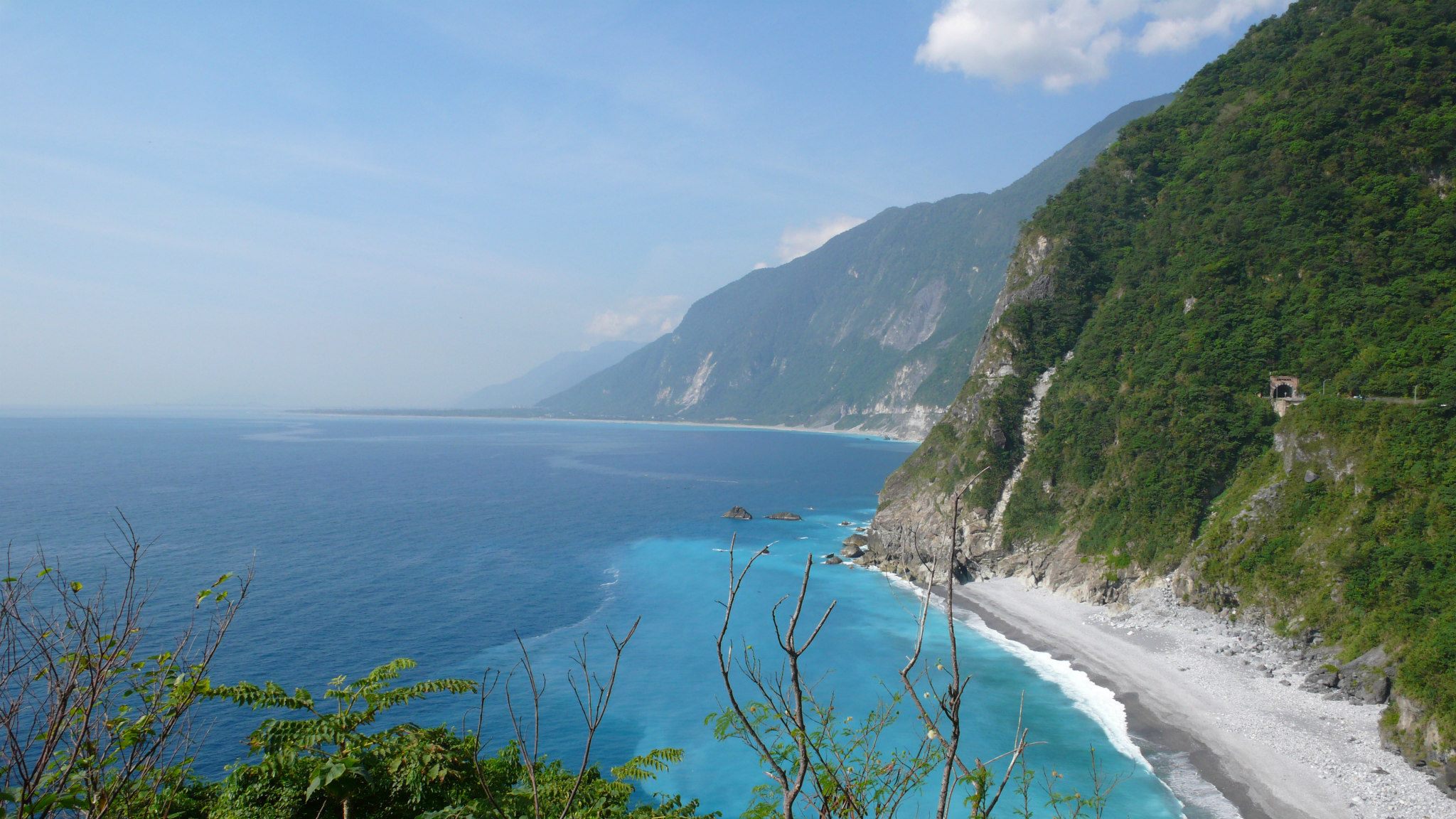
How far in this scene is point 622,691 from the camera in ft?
113

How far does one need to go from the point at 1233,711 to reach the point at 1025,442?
2753cm

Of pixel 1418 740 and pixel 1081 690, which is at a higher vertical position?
pixel 1418 740

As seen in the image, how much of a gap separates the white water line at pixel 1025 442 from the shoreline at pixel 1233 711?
860cm

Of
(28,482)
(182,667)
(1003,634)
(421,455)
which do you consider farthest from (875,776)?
(421,455)

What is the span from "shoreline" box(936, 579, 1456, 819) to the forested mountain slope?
153 centimetres

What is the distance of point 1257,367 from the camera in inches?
1665

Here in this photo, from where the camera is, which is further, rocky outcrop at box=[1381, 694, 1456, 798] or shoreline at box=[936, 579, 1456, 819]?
shoreline at box=[936, 579, 1456, 819]

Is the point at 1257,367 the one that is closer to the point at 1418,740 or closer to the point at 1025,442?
the point at 1025,442

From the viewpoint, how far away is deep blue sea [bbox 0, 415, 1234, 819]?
29.5 meters

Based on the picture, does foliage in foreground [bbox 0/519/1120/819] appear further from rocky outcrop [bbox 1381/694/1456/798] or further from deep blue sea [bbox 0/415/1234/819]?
rocky outcrop [bbox 1381/694/1456/798]

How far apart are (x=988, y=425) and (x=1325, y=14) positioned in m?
45.3

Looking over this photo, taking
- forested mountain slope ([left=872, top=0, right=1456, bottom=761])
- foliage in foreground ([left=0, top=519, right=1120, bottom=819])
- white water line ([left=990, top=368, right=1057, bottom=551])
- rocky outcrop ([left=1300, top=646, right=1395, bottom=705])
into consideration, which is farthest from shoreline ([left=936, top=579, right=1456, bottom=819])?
foliage in foreground ([left=0, top=519, right=1120, bottom=819])

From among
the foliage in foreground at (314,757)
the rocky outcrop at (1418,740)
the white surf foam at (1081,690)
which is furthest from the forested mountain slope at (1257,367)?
the foliage in foreground at (314,757)

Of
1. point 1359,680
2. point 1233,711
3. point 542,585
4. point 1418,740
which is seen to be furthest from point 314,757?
point 542,585
